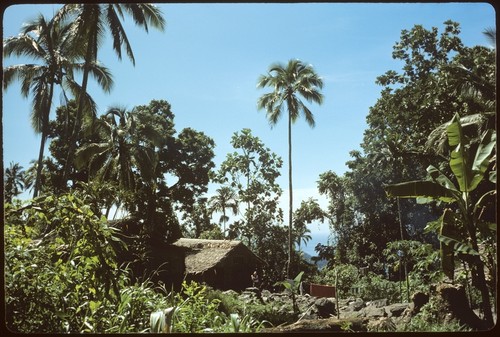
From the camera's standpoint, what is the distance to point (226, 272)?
1416 centimetres

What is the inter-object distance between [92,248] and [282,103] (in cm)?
1418

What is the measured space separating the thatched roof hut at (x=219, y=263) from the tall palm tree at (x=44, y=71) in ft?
17.5

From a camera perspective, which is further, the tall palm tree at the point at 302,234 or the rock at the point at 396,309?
the tall palm tree at the point at 302,234

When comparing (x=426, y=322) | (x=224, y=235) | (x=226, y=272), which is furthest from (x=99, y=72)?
(x=426, y=322)

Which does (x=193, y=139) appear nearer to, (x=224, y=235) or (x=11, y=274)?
(x=224, y=235)

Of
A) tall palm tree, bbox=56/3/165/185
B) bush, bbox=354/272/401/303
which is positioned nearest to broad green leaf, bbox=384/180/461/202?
tall palm tree, bbox=56/3/165/185

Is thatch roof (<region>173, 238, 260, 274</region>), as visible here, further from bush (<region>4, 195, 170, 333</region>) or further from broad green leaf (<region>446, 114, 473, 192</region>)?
bush (<region>4, 195, 170, 333</region>)

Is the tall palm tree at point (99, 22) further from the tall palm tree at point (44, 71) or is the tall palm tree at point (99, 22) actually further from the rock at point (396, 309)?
the rock at point (396, 309)

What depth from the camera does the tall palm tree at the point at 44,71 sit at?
13.6m

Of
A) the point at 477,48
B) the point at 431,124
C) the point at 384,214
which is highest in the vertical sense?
the point at 477,48

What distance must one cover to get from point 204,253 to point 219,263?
81cm

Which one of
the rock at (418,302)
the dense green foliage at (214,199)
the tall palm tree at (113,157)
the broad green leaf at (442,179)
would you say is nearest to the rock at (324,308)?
the dense green foliage at (214,199)

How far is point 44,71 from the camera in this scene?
14.1 meters

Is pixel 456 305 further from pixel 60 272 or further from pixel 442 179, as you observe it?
pixel 60 272
